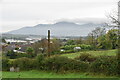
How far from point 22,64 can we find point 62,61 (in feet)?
11.1

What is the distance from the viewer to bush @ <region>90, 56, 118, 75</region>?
10.5 meters

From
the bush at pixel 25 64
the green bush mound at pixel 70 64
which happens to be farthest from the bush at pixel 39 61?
the bush at pixel 25 64

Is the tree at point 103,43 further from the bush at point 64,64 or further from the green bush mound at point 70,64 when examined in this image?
the bush at point 64,64

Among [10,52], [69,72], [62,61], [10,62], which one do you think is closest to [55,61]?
[62,61]

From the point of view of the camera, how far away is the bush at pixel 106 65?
34.5 feet

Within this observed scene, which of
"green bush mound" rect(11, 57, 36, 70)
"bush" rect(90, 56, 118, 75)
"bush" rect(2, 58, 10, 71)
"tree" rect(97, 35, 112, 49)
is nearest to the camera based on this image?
"bush" rect(90, 56, 118, 75)

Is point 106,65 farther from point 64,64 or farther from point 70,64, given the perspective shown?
point 64,64

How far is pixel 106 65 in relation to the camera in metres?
10.8

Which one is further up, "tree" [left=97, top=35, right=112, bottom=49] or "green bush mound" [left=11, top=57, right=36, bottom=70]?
"tree" [left=97, top=35, right=112, bottom=49]

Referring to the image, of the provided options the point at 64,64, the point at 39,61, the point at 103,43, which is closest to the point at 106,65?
the point at 64,64

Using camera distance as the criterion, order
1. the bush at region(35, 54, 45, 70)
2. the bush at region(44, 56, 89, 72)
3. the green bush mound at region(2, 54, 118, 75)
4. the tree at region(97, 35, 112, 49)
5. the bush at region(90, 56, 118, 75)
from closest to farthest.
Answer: the bush at region(90, 56, 118, 75), the green bush mound at region(2, 54, 118, 75), the bush at region(44, 56, 89, 72), the bush at region(35, 54, 45, 70), the tree at region(97, 35, 112, 49)

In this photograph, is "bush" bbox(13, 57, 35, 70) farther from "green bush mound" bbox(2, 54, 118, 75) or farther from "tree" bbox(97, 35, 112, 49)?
"tree" bbox(97, 35, 112, 49)

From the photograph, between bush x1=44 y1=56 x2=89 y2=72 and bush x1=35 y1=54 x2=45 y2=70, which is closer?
bush x1=44 y1=56 x2=89 y2=72

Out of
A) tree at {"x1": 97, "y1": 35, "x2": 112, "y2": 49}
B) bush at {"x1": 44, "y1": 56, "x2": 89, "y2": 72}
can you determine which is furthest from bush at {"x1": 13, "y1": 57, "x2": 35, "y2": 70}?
tree at {"x1": 97, "y1": 35, "x2": 112, "y2": 49}
